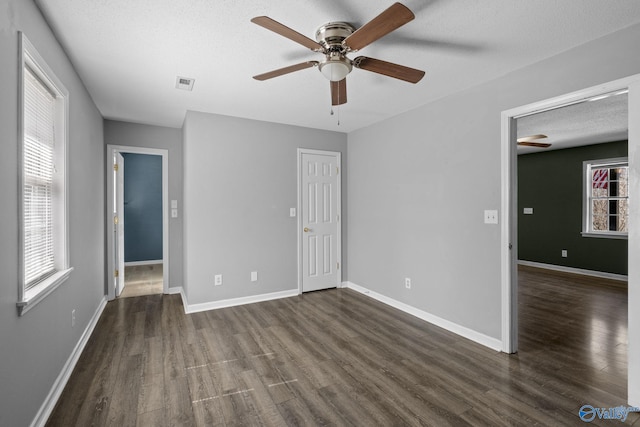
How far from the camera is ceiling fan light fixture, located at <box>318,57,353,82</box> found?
6.73 ft

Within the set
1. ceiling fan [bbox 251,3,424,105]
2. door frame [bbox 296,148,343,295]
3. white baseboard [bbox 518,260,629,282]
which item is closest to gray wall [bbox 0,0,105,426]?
ceiling fan [bbox 251,3,424,105]

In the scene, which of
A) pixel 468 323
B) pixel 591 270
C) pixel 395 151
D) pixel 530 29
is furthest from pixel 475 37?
pixel 591 270

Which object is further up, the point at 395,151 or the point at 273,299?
the point at 395,151

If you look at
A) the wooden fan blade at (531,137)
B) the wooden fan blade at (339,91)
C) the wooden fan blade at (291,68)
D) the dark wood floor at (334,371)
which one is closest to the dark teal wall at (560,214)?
the wooden fan blade at (531,137)

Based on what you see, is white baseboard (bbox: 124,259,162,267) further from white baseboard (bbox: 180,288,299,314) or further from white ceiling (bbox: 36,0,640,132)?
white ceiling (bbox: 36,0,640,132)

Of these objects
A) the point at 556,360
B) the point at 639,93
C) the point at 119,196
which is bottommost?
the point at 556,360

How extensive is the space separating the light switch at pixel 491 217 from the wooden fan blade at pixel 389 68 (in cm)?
143

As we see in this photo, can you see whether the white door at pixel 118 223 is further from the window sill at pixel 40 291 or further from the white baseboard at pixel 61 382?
the window sill at pixel 40 291

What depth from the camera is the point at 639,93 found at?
1963 millimetres

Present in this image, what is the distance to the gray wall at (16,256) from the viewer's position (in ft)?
4.74

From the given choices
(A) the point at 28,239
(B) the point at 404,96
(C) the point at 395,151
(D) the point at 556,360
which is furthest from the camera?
(C) the point at 395,151

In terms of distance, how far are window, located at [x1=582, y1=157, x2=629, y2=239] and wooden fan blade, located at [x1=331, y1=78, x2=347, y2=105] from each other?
5578mm

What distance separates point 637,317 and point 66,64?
434cm

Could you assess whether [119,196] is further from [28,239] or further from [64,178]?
[28,239]
